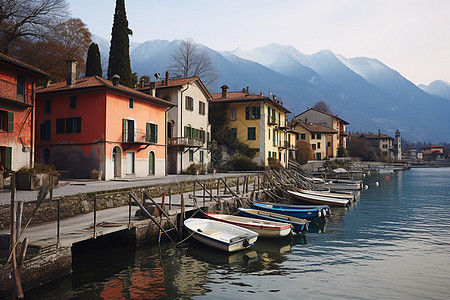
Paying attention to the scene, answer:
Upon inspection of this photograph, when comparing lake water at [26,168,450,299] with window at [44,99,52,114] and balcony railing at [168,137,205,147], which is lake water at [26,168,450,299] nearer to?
window at [44,99,52,114]

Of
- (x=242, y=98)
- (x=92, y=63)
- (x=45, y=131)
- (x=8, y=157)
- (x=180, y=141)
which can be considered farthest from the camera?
(x=242, y=98)

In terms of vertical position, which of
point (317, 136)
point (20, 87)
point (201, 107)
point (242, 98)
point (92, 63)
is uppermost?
point (92, 63)

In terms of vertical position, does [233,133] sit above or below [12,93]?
below

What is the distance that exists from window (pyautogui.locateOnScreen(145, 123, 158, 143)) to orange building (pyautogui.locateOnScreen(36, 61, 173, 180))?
0.03m

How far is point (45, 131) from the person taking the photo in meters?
30.9

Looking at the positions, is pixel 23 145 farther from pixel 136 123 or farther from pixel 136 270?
pixel 136 270

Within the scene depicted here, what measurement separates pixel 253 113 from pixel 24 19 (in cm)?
3002

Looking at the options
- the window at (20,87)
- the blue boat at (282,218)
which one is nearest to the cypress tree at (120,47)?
the window at (20,87)

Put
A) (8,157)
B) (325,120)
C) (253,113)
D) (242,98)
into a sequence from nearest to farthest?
1. (8,157)
2. (253,113)
3. (242,98)
4. (325,120)

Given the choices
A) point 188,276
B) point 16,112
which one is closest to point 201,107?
point 16,112

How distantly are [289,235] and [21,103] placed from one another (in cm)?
1899

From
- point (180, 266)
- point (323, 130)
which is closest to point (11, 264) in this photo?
point (180, 266)

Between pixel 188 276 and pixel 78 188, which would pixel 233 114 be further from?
pixel 188 276

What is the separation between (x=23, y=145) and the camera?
24141 millimetres
